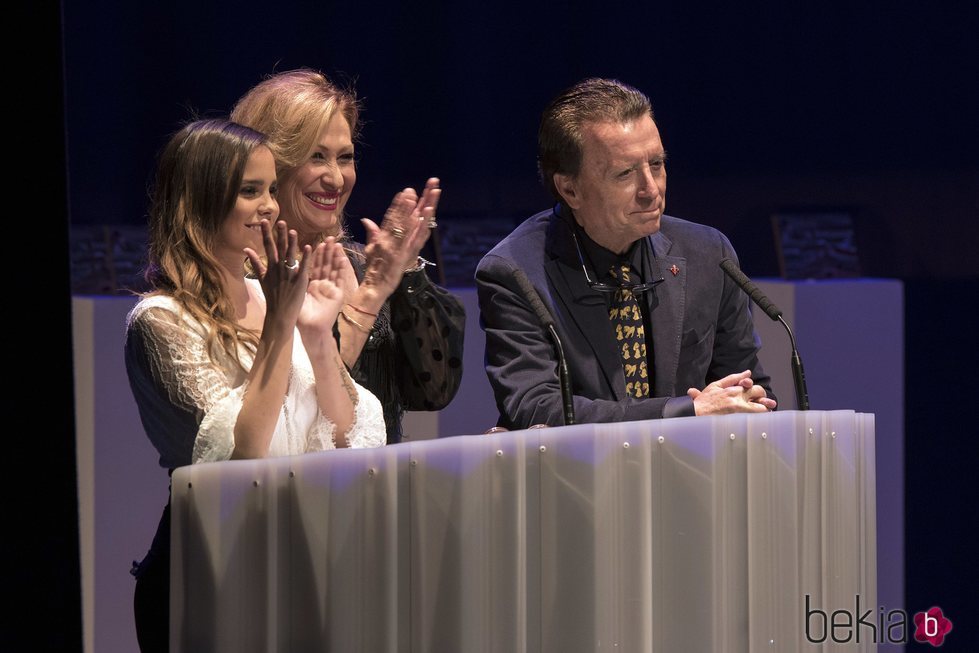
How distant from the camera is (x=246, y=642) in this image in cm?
198

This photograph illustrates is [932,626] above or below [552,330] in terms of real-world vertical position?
below

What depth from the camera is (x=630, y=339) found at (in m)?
2.98

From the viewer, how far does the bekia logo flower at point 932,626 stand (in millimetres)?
4156

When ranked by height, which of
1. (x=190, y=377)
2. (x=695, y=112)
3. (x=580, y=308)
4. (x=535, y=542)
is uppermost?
(x=695, y=112)

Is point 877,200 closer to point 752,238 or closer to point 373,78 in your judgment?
point 752,238

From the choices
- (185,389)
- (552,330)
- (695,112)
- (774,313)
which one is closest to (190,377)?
(185,389)

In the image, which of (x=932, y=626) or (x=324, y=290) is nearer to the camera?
(x=324, y=290)

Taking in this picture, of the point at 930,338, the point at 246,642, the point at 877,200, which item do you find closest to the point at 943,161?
the point at 877,200

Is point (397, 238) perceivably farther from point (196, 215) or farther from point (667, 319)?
point (667, 319)

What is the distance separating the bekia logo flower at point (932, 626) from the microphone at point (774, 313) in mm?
1818

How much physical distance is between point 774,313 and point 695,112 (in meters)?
2.15

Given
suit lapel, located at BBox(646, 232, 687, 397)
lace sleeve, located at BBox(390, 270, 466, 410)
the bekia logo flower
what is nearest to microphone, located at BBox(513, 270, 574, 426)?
lace sleeve, located at BBox(390, 270, 466, 410)

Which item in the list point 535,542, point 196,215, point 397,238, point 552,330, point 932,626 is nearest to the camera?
point 535,542

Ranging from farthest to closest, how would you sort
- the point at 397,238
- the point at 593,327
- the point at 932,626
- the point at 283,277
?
1. the point at 932,626
2. the point at 593,327
3. the point at 397,238
4. the point at 283,277
